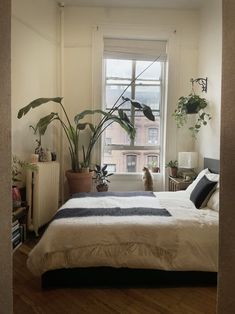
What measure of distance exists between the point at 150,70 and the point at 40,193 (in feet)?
8.80

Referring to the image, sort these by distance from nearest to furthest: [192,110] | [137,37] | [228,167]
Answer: [228,167] → [192,110] → [137,37]

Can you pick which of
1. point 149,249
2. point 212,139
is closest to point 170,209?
point 149,249

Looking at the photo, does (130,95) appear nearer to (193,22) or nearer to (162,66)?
(162,66)

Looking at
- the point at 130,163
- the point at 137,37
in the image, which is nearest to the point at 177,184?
the point at 130,163

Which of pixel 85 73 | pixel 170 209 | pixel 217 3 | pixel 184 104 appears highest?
pixel 217 3

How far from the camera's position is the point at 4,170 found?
1.02m

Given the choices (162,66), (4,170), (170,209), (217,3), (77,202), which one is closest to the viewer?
(4,170)

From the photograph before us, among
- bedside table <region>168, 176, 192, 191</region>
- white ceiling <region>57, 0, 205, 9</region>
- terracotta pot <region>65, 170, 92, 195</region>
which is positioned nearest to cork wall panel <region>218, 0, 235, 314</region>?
bedside table <region>168, 176, 192, 191</region>

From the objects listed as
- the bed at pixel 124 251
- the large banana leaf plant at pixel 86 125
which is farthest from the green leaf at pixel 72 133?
the bed at pixel 124 251

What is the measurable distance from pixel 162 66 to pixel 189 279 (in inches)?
135

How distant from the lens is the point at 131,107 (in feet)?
15.9

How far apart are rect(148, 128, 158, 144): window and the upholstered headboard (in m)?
1.00

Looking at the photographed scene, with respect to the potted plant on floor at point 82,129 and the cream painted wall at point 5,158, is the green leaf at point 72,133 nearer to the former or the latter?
the potted plant on floor at point 82,129

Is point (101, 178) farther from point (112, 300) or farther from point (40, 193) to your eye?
point (112, 300)
